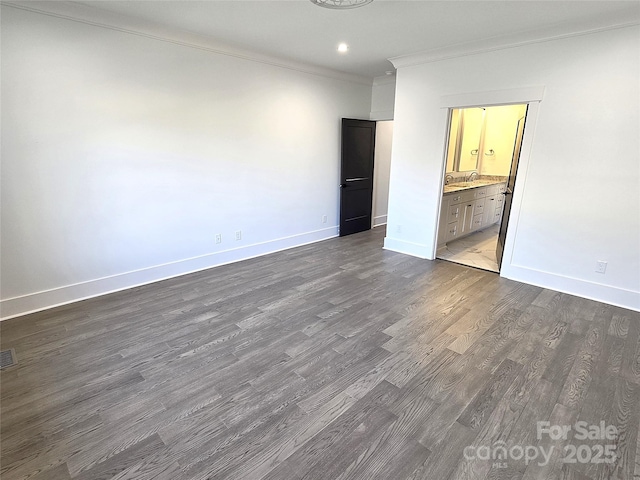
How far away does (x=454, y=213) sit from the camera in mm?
5254

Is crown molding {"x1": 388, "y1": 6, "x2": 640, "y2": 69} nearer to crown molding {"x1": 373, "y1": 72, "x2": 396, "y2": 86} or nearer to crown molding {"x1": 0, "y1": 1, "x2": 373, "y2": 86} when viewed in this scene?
crown molding {"x1": 373, "y1": 72, "x2": 396, "y2": 86}

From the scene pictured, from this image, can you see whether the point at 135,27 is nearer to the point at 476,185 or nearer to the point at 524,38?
the point at 524,38

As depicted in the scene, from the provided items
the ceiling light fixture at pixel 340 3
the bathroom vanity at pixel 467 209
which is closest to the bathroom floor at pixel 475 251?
the bathroom vanity at pixel 467 209

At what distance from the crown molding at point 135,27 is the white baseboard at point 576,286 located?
409cm

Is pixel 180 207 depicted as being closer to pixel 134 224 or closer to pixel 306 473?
pixel 134 224

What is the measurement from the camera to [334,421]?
1919mm

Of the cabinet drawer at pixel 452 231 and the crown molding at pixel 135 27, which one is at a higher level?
the crown molding at pixel 135 27

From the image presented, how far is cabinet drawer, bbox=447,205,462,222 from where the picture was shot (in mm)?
5145

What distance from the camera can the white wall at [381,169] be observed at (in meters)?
6.39

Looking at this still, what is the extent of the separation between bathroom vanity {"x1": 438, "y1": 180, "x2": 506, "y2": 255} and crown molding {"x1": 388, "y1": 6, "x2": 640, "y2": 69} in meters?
1.85

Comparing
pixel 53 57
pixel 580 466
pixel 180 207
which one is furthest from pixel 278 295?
pixel 53 57

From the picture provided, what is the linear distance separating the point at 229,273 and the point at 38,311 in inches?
74.3

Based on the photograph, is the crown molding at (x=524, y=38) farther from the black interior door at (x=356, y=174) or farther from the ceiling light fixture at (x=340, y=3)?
the ceiling light fixture at (x=340, y=3)

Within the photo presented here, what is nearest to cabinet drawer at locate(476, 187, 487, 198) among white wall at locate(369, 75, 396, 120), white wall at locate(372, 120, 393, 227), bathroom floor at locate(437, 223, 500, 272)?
bathroom floor at locate(437, 223, 500, 272)
